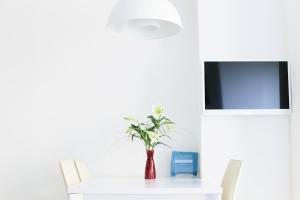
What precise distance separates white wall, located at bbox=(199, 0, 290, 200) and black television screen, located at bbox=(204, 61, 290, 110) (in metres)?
0.08

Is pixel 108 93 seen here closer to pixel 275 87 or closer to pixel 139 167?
pixel 139 167

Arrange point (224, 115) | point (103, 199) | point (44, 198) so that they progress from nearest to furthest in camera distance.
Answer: point (103, 199), point (224, 115), point (44, 198)

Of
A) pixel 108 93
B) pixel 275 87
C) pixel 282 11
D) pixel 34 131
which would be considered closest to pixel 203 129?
pixel 275 87

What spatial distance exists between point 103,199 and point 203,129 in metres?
1.28

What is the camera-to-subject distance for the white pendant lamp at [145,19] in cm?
244

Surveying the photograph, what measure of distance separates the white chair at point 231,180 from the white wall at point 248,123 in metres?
0.49

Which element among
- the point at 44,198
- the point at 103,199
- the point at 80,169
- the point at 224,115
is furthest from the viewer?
the point at 44,198

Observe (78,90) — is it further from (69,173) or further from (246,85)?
(246,85)

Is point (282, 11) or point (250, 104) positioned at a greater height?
point (282, 11)

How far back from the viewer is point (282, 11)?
348 cm

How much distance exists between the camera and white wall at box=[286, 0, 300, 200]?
324 centimetres

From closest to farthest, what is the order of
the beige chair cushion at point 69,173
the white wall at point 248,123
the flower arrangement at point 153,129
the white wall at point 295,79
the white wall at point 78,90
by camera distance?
the beige chair cushion at point 69,173 → the flower arrangement at point 153,129 → the white wall at point 295,79 → the white wall at point 248,123 → the white wall at point 78,90

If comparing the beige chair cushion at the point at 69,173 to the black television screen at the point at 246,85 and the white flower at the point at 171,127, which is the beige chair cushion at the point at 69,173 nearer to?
the white flower at the point at 171,127

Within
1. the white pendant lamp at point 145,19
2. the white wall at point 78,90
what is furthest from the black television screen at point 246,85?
the white pendant lamp at point 145,19
